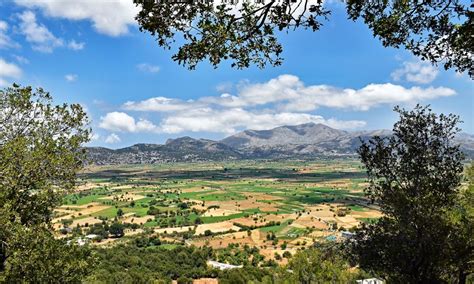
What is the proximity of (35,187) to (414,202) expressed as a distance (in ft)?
48.4

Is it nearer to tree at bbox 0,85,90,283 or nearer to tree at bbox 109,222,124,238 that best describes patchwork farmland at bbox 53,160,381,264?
tree at bbox 109,222,124,238

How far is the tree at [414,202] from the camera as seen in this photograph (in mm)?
14836

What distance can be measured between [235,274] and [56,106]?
54613 mm

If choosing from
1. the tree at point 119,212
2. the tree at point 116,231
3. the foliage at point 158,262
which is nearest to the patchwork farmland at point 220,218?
the tree at point 119,212

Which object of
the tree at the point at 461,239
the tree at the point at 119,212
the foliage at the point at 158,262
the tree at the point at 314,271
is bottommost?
the foliage at the point at 158,262

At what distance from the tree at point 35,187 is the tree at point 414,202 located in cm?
1176

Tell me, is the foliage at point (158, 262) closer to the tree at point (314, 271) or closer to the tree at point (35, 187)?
the tree at point (314, 271)

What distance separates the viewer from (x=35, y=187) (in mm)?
16297

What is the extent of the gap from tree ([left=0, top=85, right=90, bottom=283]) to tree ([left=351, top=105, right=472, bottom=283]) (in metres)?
11.8

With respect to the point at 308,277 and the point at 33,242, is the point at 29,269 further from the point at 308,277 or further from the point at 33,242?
the point at 308,277

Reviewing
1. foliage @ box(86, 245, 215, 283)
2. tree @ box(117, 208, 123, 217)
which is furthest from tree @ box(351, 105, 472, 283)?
tree @ box(117, 208, 123, 217)

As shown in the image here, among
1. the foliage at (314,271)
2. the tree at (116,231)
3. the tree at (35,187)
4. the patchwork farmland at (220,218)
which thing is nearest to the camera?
the tree at (35,187)

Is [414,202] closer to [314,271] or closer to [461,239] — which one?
[461,239]

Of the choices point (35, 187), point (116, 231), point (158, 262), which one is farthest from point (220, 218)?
point (35, 187)
